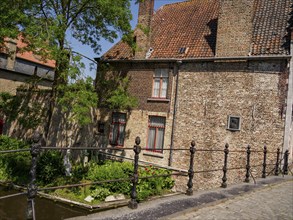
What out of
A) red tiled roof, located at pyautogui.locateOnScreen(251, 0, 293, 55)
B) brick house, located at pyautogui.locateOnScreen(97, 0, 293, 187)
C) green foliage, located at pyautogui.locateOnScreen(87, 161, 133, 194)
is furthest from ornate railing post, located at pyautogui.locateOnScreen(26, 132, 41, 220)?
red tiled roof, located at pyautogui.locateOnScreen(251, 0, 293, 55)

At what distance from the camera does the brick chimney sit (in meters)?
13.7

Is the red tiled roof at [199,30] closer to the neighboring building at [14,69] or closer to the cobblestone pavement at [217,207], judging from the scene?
the cobblestone pavement at [217,207]

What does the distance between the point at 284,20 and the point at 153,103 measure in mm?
8017

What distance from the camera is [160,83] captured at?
16125 millimetres

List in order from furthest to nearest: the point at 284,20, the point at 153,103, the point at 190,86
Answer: the point at 153,103 < the point at 190,86 < the point at 284,20

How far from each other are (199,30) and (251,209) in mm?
13086

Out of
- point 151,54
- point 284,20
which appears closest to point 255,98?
point 284,20

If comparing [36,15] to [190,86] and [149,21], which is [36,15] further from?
[190,86]

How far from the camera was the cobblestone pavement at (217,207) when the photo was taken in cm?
470

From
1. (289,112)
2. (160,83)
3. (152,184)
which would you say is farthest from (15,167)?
(289,112)

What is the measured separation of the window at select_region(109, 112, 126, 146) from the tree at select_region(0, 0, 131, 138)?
3643 mm

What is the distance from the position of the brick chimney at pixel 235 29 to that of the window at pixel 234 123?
3.13 m

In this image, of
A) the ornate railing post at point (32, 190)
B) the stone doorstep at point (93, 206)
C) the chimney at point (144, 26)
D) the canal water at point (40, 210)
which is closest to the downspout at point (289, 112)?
the stone doorstep at point (93, 206)

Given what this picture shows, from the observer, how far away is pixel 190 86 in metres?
15.0
